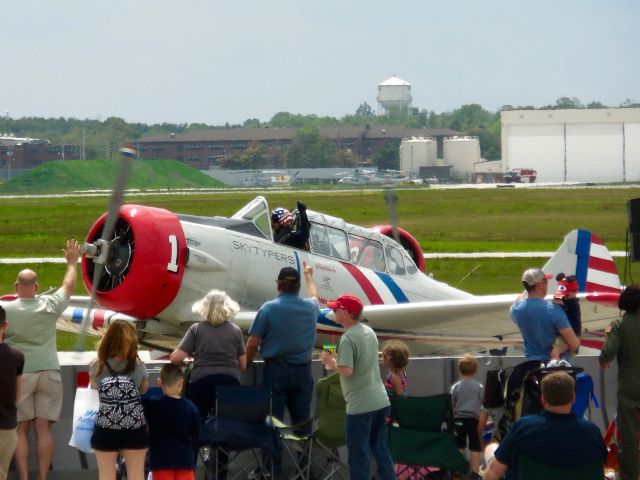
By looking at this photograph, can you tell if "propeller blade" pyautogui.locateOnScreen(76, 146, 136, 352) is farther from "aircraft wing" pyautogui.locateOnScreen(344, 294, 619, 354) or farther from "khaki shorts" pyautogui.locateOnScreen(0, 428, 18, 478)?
"khaki shorts" pyautogui.locateOnScreen(0, 428, 18, 478)

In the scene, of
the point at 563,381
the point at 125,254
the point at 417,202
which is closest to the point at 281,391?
the point at 563,381

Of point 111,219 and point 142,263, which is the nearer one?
point 111,219

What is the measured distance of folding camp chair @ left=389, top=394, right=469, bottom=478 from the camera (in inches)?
330

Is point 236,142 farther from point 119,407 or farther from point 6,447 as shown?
point 119,407

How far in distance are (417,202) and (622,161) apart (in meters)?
77.1

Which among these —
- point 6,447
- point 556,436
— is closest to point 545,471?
point 556,436

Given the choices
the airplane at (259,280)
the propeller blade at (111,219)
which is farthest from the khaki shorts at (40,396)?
the airplane at (259,280)

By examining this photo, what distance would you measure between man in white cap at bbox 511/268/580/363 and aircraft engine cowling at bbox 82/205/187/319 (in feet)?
15.0

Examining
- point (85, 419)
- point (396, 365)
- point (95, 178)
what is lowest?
point (85, 419)

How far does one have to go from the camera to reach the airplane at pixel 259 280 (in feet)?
40.6

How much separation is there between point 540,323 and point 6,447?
3832 millimetres

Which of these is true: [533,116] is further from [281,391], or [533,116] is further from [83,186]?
[281,391]

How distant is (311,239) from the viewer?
13.9 meters

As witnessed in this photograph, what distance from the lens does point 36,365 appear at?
344 inches
